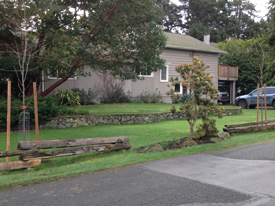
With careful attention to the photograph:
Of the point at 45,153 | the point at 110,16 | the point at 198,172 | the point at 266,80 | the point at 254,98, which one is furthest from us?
the point at 266,80

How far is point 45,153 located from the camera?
7016 mm

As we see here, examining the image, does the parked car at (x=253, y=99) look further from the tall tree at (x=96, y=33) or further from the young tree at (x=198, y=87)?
the young tree at (x=198, y=87)

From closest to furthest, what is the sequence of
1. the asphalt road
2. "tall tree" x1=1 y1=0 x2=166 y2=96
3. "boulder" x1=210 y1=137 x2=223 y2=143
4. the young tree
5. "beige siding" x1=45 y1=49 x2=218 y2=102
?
the asphalt road < the young tree < "boulder" x1=210 y1=137 x2=223 y2=143 < "tall tree" x1=1 y1=0 x2=166 y2=96 < "beige siding" x1=45 y1=49 x2=218 y2=102

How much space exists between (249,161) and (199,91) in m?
2.97

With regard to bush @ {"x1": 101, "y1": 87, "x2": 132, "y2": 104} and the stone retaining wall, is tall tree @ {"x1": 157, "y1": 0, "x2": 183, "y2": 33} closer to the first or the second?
bush @ {"x1": 101, "y1": 87, "x2": 132, "y2": 104}

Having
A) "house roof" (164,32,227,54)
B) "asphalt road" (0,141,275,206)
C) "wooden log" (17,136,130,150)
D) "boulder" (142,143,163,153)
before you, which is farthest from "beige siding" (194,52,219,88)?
"asphalt road" (0,141,275,206)

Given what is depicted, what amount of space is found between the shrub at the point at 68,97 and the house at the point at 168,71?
120 centimetres

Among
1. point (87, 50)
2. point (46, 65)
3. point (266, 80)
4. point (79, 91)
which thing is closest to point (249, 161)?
point (87, 50)

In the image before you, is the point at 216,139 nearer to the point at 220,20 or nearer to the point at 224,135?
the point at 224,135

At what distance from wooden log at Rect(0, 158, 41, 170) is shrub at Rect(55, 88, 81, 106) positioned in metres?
11.8

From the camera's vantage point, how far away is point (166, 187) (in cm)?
532

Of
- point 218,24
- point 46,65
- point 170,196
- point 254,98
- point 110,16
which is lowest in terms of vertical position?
point 170,196

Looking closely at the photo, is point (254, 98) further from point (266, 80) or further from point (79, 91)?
point (79, 91)

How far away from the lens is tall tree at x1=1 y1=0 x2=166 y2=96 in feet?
38.7
